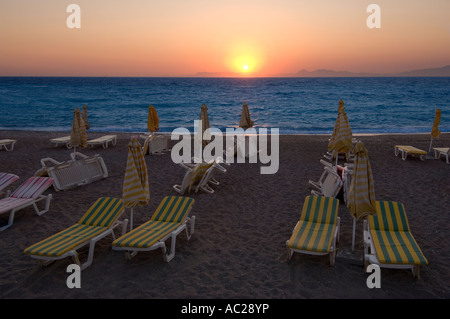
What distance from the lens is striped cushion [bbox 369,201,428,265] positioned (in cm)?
475

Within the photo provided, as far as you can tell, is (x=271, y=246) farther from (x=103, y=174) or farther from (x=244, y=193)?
(x=103, y=174)

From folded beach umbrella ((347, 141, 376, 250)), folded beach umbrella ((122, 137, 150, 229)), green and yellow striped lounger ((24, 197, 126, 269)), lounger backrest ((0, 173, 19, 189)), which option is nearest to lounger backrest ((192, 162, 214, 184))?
green and yellow striped lounger ((24, 197, 126, 269))

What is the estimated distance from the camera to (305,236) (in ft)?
18.0

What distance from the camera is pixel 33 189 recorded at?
7.46 m

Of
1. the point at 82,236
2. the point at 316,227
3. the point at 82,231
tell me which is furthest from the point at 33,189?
the point at 316,227

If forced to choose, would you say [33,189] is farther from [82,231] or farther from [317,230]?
[317,230]

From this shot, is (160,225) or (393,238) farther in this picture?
(160,225)

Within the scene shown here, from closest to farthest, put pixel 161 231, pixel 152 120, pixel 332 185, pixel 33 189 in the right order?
pixel 161 231
pixel 33 189
pixel 332 185
pixel 152 120

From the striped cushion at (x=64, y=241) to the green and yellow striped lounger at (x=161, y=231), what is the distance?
1.75ft

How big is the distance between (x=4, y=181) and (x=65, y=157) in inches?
198

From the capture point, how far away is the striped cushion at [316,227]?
5.14 meters

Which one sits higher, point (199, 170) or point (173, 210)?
point (199, 170)

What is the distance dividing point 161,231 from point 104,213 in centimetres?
124

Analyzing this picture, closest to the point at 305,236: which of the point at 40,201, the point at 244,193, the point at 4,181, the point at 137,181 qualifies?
the point at 137,181
